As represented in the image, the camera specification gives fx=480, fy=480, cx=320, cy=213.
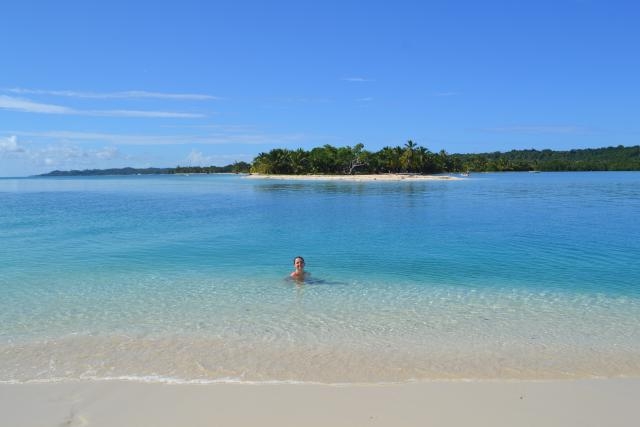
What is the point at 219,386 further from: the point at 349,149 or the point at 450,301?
the point at 349,149

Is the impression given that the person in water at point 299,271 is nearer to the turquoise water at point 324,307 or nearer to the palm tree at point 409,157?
the turquoise water at point 324,307

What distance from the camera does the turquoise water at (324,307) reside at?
313 inches

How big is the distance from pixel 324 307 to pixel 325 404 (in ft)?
16.0

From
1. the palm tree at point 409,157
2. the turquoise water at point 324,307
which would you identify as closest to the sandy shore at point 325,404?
the turquoise water at point 324,307

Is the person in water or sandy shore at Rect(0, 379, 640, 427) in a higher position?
the person in water

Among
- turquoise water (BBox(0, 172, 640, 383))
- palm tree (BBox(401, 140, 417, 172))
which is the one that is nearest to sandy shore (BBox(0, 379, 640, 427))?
turquoise water (BBox(0, 172, 640, 383))

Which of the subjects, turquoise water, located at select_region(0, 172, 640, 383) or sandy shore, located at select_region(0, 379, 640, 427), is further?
turquoise water, located at select_region(0, 172, 640, 383)

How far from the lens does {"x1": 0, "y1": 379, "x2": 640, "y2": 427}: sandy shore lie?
6.00 meters

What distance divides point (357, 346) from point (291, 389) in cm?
211

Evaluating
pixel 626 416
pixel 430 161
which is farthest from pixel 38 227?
pixel 430 161

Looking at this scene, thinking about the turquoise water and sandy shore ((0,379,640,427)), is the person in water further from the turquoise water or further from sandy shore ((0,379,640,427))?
sandy shore ((0,379,640,427))

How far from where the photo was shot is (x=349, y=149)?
140750mm

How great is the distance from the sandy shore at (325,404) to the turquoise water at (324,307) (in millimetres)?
454

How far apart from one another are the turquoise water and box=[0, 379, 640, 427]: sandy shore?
0.45 metres
